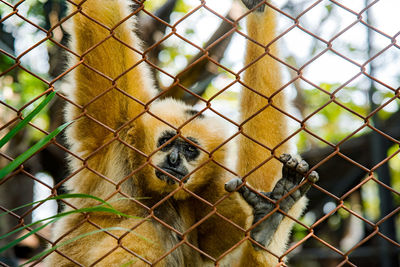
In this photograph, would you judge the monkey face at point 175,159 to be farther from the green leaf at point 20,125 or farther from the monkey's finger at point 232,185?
the green leaf at point 20,125

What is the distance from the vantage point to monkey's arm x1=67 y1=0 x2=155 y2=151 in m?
3.49

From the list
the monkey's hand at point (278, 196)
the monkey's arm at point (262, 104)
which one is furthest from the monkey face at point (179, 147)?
the monkey's hand at point (278, 196)

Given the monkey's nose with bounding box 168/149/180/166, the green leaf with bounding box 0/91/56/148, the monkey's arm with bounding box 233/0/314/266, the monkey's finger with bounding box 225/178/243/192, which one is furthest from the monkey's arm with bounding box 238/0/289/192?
the green leaf with bounding box 0/91/56/148

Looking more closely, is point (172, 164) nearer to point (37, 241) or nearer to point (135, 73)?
point (135, 73)

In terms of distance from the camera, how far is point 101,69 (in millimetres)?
3525

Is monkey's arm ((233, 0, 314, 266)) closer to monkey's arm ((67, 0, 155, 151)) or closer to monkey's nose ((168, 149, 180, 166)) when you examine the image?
monkey's nose ((168, 149, 180, 166))

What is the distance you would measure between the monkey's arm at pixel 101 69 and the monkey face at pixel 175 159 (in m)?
0.58

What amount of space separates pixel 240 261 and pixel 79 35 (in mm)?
2329

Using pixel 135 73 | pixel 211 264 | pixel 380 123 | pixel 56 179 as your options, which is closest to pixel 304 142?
pixel 380 123

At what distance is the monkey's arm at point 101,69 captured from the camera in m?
3.49

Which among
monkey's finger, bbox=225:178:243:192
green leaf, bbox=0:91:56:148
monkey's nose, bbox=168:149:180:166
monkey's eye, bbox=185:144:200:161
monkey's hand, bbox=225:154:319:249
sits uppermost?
green leaf, bbox=0:91:56:148

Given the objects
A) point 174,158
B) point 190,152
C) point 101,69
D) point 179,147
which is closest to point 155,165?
point 174,158

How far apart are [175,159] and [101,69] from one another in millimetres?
1078

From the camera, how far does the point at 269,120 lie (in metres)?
4.07
